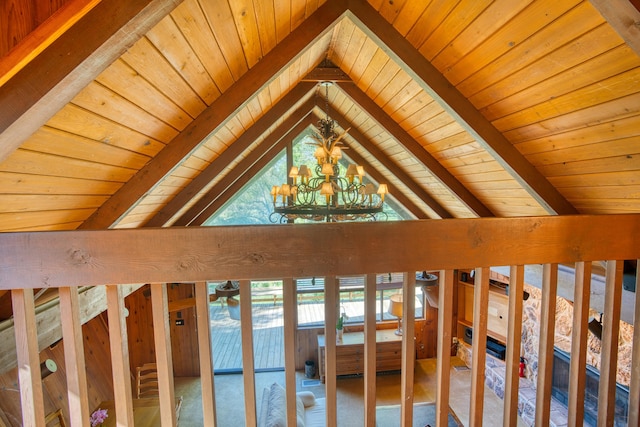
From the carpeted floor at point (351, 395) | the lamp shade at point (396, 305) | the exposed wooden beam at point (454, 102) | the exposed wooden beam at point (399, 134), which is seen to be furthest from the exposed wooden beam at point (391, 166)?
the carpeted floor at point (351, 395)

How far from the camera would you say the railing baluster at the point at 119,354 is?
920mm

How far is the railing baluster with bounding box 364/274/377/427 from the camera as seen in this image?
3.26ft

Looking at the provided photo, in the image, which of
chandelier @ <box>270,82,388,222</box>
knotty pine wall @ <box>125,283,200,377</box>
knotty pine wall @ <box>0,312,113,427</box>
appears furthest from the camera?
knotty pine wall @ <box>125,283,200,377</box>

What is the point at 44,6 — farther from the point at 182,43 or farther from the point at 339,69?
the point at 339,69

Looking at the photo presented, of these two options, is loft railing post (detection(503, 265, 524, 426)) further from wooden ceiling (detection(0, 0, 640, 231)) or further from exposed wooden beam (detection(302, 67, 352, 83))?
exposed wooden beam (detection(302, 67, 352, 83))

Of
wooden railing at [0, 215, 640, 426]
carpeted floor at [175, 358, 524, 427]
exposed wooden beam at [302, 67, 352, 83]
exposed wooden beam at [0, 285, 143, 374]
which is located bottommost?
carpeted floor at [175, 358, 524, 427]

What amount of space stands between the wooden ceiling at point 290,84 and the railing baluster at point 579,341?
1.04 meters

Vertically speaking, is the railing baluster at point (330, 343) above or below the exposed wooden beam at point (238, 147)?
below

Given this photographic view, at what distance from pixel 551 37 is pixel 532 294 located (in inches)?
176

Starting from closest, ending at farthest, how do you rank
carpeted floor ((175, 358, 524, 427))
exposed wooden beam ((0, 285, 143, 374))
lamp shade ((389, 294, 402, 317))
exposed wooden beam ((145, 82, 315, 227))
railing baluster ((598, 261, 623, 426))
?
railing baluster ((598, 261, 623, 426))
exposed wooden beam ((0, 285, 143, 374))
exposed wooden beam ((145, 82, 315, 227))
carpeted floor ((175, 358, 524, 427))
lamp shade ((389, 294, 402, 317))

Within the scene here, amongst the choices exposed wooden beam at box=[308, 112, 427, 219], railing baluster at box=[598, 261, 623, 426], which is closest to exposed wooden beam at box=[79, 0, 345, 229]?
railing baluster at box=[598, 261, 623, 426]

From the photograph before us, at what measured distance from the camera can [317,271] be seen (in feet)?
3.06

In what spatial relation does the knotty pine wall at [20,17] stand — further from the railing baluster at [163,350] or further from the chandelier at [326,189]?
the chandelier at [326,189]

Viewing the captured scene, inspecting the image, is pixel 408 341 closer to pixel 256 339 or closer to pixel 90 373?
pixel 90 373
